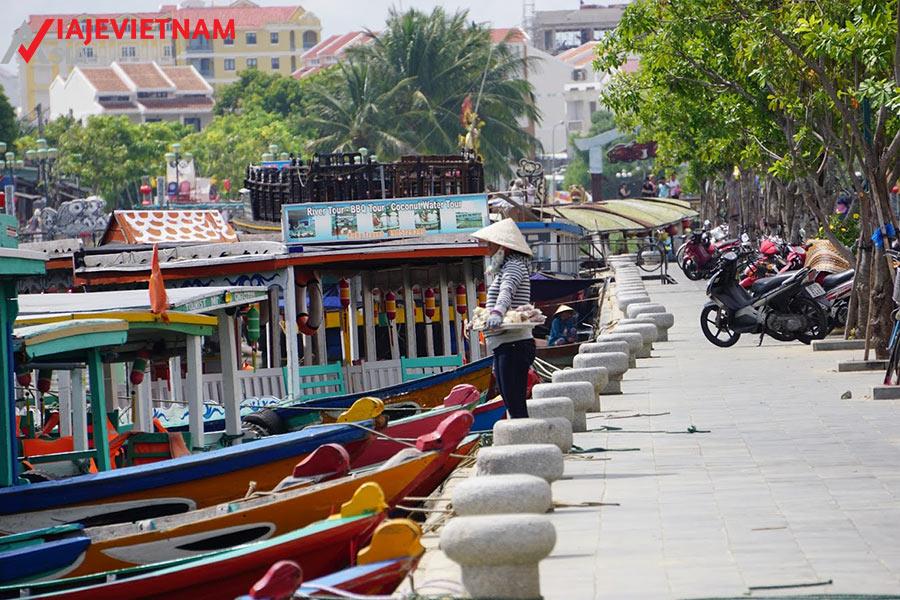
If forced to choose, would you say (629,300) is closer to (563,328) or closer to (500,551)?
(563,328)

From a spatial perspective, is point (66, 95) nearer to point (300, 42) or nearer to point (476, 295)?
point (300, 42)

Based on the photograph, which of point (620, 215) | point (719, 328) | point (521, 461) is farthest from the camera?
point (620, 215)

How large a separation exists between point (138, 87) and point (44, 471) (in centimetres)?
12676

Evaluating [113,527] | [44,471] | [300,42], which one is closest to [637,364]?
[44,471]

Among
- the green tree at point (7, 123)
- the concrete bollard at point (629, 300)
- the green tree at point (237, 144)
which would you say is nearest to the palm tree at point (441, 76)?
the green tree at point (237, 144)

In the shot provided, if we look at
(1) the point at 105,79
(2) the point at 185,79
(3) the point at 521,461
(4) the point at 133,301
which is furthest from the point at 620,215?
(2) the point at 185,79

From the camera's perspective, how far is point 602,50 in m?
23.6

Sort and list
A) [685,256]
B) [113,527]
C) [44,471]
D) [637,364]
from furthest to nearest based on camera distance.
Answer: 1. [685,256]
2. [637,364]
3. [44,471]
4. [113,527]

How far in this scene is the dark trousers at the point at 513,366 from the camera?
12617 millimetres

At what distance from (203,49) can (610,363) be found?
15784cm

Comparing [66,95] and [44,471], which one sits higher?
[66,95]

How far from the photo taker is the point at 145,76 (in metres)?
140

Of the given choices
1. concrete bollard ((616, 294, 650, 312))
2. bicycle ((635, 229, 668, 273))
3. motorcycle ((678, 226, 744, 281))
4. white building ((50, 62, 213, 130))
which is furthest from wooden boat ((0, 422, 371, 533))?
white building ((50, 62, 213, 130))

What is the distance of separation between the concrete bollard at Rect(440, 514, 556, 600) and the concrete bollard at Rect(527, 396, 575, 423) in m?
4.87
